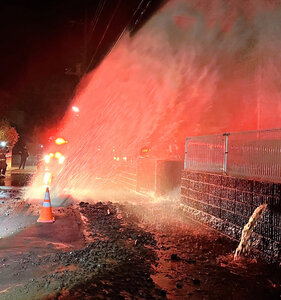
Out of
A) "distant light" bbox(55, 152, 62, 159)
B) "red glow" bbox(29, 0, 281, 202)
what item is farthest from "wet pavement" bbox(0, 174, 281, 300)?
"red glow" bbox(29, 0, 281, 202)

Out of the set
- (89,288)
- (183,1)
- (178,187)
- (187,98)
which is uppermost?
(183,1)

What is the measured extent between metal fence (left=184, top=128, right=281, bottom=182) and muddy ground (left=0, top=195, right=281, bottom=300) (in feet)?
4.83

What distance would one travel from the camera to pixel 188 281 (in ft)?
12.9

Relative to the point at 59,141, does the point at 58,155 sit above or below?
below

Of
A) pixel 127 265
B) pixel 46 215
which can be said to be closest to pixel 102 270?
pixel 127 265

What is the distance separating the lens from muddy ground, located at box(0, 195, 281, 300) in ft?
11.8

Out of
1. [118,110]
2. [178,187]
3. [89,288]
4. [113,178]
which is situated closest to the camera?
[89,288]

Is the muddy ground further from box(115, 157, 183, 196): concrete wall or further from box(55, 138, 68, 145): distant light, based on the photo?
box(55, 138, 68, 145): distant light

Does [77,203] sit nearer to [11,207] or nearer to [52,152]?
[11,207]

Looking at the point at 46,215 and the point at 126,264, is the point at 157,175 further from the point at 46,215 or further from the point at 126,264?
the point at 126,264

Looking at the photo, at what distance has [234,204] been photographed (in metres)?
5.88

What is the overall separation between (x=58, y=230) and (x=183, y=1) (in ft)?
27.6

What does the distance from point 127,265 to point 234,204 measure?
2645 millimetres

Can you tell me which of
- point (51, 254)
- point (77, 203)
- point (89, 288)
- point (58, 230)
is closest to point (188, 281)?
point (89, 288)
